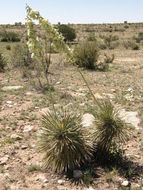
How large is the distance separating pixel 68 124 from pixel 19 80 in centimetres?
614

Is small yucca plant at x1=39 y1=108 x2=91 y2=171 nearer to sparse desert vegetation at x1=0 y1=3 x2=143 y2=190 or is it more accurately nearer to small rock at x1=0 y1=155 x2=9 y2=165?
sparse desert vegetation at x1=0 y1=3 x2=143 y2=190

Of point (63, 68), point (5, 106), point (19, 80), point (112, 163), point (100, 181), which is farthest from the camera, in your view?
point (63, 68)

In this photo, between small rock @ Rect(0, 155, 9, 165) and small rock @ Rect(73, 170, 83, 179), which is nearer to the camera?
small rock @ Rect(73, 170, 83, 179)

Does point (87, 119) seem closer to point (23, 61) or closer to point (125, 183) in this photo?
point (125, 183)

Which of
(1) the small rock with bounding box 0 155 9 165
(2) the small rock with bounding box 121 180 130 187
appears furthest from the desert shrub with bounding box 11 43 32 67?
(2) the small rock with bounding box 121 180 130 187

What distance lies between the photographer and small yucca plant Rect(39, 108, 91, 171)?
4.26 m

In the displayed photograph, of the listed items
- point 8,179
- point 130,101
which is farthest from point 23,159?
point 130,101

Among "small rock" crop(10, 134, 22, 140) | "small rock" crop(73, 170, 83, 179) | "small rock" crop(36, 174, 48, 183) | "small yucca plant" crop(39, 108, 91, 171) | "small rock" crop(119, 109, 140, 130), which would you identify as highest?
"small yucca plant" crop(39, 108, 91, 171)

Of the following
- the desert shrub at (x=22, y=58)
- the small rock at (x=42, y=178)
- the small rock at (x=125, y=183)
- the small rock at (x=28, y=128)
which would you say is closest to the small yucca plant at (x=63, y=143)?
the small rock at (x=42, y=178)

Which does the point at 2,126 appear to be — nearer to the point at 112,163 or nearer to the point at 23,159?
the point at 23,159

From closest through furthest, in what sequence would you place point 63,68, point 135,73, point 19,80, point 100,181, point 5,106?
point 100,181
point 5,106
point 19,80
point 135,73
point 63,68

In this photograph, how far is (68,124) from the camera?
14.4 feet

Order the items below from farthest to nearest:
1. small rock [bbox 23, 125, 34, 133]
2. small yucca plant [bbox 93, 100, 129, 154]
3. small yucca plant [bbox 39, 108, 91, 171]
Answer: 1. small rock [bbox 23, 125, 34, 133]
2. small yucca plant [bbox 93, 100, 129, 154]
3. small yucca plant [bbox 39, 108, 91, 171]

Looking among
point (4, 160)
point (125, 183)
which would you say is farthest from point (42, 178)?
point (125, 183)
